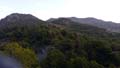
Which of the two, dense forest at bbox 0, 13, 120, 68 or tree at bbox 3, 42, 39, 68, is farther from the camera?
dense forest at bbox 0, 13, 120, 68

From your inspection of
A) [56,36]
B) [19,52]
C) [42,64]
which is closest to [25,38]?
[56,36]

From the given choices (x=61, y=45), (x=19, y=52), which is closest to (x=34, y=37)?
(x=61, y=45)

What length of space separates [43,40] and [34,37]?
644 centimetres

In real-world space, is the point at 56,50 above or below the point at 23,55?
below

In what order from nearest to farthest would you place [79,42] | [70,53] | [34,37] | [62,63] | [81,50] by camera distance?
[62,63] < [70,53] < [81,50] < [79,42] < [34,37]

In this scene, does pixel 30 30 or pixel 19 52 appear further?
pixel 30 30

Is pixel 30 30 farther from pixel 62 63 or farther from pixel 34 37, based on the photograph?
pixel 62 63

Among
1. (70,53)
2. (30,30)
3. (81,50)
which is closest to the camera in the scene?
(70,53)

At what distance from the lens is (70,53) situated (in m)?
86.4

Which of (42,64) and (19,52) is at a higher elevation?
(19,52)

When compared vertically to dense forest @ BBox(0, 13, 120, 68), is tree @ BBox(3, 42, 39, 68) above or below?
above

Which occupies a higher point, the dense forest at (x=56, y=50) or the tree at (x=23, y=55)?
the tree at (x=23, y=55)

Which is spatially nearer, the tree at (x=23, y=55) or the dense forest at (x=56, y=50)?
the tree at (x=23, y=55)

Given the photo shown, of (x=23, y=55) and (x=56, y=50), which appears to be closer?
(x=23, y=55)
